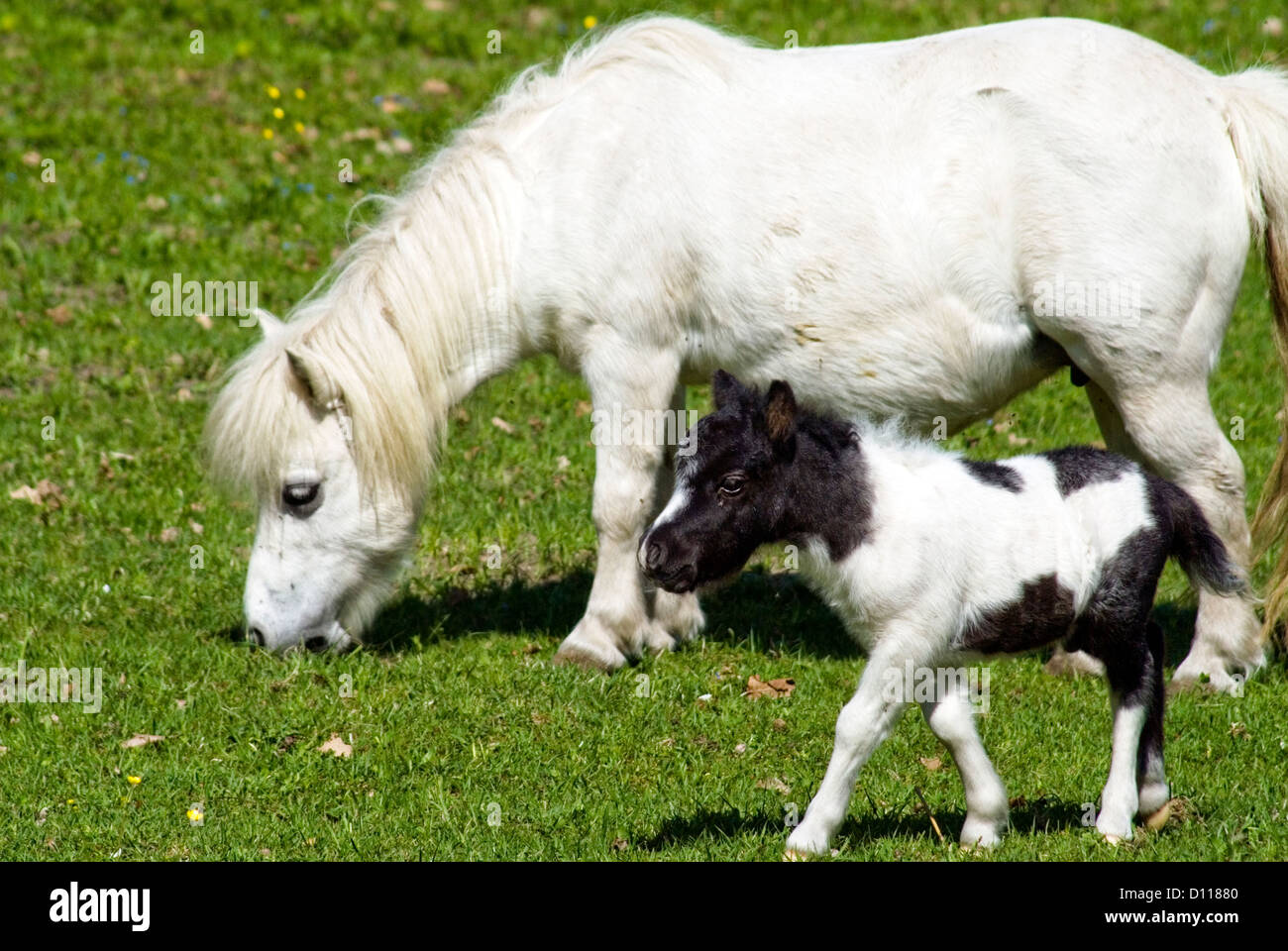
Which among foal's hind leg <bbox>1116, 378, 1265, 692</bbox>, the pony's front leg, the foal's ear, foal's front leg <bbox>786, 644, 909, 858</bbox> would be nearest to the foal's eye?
the foal's ear

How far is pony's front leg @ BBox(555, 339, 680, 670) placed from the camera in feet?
23.3

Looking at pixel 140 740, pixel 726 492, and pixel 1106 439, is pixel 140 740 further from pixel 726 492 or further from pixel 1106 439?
pixel 1106 439

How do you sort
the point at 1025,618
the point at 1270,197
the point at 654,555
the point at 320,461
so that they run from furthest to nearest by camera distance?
the point at 320,461 < the point at 1270,197 < the point at 1025,618 < the point at 654,555

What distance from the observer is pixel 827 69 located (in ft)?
23.2

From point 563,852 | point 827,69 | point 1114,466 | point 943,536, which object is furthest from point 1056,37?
point 563,852

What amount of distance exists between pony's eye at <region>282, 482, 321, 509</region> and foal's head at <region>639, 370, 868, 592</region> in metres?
2.73

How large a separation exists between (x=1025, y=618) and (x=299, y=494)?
3499 mm

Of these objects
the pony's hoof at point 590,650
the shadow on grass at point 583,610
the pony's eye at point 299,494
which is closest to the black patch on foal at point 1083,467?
the shadow on grass at point 583,610

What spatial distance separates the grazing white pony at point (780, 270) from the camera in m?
6.51

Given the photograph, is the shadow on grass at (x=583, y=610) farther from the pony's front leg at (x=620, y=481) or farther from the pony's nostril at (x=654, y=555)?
the pony's nostril at (x=654, y=555)

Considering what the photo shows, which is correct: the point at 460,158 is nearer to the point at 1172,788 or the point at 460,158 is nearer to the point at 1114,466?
the point at 1114,466

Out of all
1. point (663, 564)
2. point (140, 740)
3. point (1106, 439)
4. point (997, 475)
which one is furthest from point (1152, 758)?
point (140, 740)

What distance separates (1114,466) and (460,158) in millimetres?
3585

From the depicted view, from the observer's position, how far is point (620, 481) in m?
7.18
